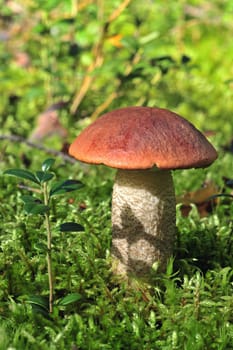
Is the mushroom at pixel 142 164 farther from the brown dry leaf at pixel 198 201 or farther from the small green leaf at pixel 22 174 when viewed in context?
the brown dry leaf at pixel 198 201

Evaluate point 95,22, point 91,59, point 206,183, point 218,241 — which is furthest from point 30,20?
point 218,241

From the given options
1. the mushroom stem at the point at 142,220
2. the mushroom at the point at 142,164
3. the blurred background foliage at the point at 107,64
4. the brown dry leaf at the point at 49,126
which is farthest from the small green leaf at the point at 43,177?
the brown dry leaf at the point at 49,126

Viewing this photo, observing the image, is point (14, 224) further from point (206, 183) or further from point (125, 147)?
point (206, 183)

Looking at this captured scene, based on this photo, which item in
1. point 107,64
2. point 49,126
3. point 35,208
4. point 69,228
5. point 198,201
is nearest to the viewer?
point 35,208

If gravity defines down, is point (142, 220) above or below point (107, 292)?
above

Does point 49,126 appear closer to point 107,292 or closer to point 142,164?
point 107,292

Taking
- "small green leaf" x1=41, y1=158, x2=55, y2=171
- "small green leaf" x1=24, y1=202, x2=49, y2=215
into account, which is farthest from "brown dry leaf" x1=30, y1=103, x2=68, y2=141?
"small green leaf" x1=24, y1=202, x2=49, y2=215

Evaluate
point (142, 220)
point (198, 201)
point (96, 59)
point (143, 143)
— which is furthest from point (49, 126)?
point (143, 143)
